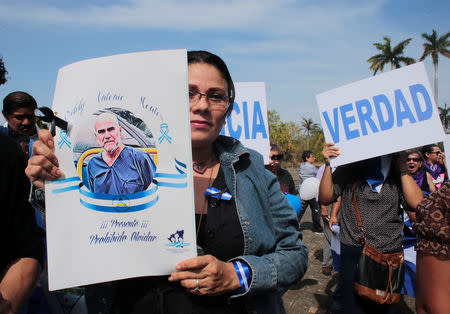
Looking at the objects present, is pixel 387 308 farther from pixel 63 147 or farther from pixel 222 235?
pixel 63 147

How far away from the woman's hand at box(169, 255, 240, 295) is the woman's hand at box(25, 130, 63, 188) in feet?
1.69

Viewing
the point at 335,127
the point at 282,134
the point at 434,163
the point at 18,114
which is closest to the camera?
the point at 335,127

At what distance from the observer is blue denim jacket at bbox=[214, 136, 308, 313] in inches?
49.9

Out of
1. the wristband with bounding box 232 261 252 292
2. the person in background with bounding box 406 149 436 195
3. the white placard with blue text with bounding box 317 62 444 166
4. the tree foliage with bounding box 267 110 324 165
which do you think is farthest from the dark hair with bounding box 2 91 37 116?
the tree foliage with bounding box 267 110 324 165

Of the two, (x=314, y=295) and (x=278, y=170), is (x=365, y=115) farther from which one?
(x=314, y=295)

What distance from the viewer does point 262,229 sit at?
1.34 metres

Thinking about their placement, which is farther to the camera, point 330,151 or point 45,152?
point 330,151

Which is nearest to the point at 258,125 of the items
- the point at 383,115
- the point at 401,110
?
the point at 383,115

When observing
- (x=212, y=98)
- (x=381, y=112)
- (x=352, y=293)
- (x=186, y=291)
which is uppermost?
(x=381, y=112)

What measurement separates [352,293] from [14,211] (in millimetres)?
2593

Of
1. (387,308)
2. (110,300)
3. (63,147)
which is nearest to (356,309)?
(387,308)

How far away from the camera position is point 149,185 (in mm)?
1071

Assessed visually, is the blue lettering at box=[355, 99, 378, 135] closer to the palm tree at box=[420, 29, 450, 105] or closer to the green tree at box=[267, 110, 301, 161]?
the green tree at box=[267, 110, 301, 161]

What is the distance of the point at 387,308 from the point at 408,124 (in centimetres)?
146
